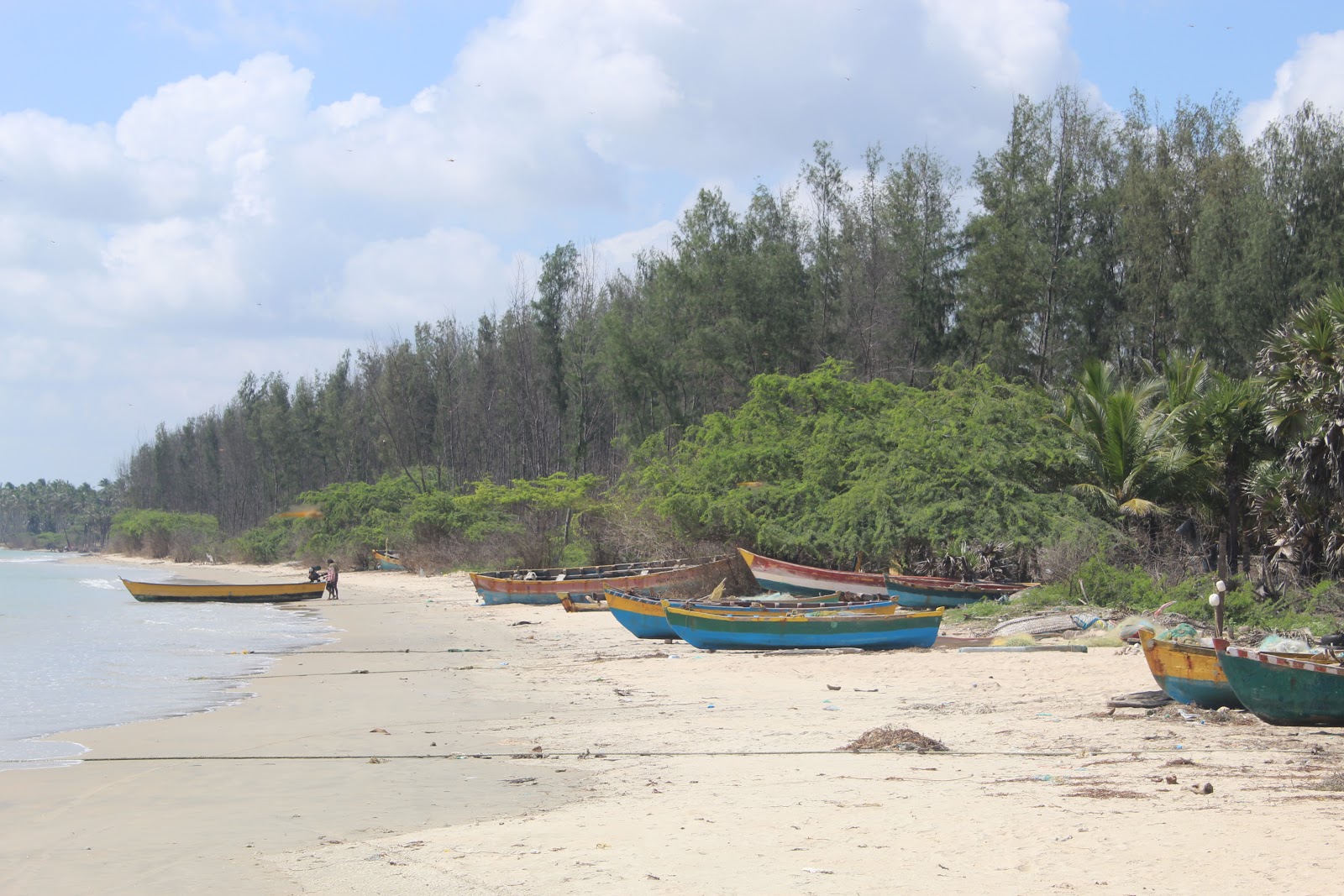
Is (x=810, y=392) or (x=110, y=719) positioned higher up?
(x=810, y=392)

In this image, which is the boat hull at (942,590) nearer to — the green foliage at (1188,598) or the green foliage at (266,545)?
the green foliage at (1188,598)

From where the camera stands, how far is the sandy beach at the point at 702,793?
6.75 meters

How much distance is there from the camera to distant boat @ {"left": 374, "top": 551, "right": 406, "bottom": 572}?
53.5 meters

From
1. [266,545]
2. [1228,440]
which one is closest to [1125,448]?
[1228,440]

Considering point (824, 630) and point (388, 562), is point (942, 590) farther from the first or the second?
point (388, 562)

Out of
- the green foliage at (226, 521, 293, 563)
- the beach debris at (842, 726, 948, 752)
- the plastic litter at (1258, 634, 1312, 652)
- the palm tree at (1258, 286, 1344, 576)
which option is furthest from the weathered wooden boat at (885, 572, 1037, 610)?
the green foliage at (226, 521, 293, 563)

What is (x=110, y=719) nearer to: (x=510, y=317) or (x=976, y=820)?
(x=976, y=820)

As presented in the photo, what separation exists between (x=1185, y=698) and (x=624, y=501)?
81.8 feet

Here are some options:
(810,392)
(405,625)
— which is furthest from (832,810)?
(810,392)

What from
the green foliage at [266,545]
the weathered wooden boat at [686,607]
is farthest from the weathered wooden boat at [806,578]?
the green foliage at [266,545]

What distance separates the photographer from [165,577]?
6412 centimetres

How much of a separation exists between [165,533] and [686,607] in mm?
90355

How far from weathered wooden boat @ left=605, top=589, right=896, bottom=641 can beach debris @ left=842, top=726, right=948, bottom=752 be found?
798cm

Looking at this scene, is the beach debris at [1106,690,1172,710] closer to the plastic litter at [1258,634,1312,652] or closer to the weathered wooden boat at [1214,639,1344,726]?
the plastic litter at [1258,634,1312,652]
